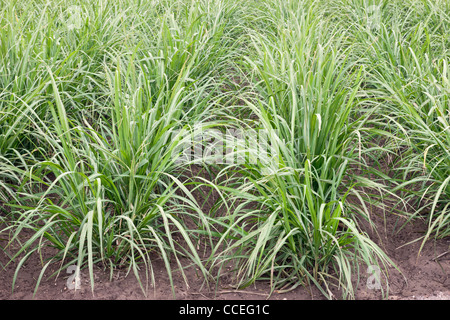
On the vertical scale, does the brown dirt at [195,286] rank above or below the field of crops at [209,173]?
below

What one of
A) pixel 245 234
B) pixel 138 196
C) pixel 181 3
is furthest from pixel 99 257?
pixel 181 3

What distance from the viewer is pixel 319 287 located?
1.95m

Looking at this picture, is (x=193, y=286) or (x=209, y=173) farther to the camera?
(x=209, y=173)

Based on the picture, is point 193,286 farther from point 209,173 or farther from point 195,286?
point 209,173

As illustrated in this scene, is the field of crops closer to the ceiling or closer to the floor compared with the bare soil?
closer to the ceiling

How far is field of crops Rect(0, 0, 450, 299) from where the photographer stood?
1.98m

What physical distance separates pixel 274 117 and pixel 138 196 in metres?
0.76

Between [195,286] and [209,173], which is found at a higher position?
[209,173]

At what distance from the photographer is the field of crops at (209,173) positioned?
198cm

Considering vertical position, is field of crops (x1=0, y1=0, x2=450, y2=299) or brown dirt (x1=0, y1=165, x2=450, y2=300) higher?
field of crops (x1=0, y1=0, x2=450, y2=299)

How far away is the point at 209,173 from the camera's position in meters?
2.47

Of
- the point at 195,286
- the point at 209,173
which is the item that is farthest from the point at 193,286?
the point at 209,173

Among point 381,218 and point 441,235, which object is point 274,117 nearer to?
point 381,218

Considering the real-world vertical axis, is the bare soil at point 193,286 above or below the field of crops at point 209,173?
below
